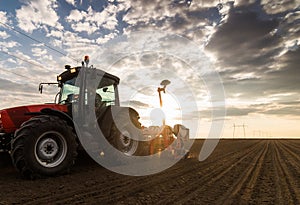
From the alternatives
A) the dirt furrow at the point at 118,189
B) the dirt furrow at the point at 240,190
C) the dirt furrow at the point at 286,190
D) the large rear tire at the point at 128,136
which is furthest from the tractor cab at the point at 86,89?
the dirt furrow at the point at 286,190

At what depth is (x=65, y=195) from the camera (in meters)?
4.07

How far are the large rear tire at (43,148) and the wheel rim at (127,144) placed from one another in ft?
6.33

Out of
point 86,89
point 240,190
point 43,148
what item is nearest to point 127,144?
point 86,89

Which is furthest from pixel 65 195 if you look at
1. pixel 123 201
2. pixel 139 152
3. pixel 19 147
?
pixel 139 152

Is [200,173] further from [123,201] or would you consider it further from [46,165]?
[46,165]

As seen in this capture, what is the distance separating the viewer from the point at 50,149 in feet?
18.3

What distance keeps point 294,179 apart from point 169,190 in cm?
324

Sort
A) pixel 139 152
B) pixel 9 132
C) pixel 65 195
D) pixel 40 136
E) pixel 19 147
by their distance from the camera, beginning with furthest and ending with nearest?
pixel 139 152 → pixel 9 132 → pixel 40 136 → pixel 19 147 → pixel 65 195

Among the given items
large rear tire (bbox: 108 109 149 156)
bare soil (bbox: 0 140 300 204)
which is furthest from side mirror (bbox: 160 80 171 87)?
bare soil (bbox: 0 140 300 204)

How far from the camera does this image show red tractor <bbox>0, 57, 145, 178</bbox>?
5.08 m

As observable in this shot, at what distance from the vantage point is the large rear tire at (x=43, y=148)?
498 cm

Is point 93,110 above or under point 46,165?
above

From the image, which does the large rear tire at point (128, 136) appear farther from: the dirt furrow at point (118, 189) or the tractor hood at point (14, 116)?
the tractor hood at point (14, 116)

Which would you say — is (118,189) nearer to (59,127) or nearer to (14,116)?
(59,127)
